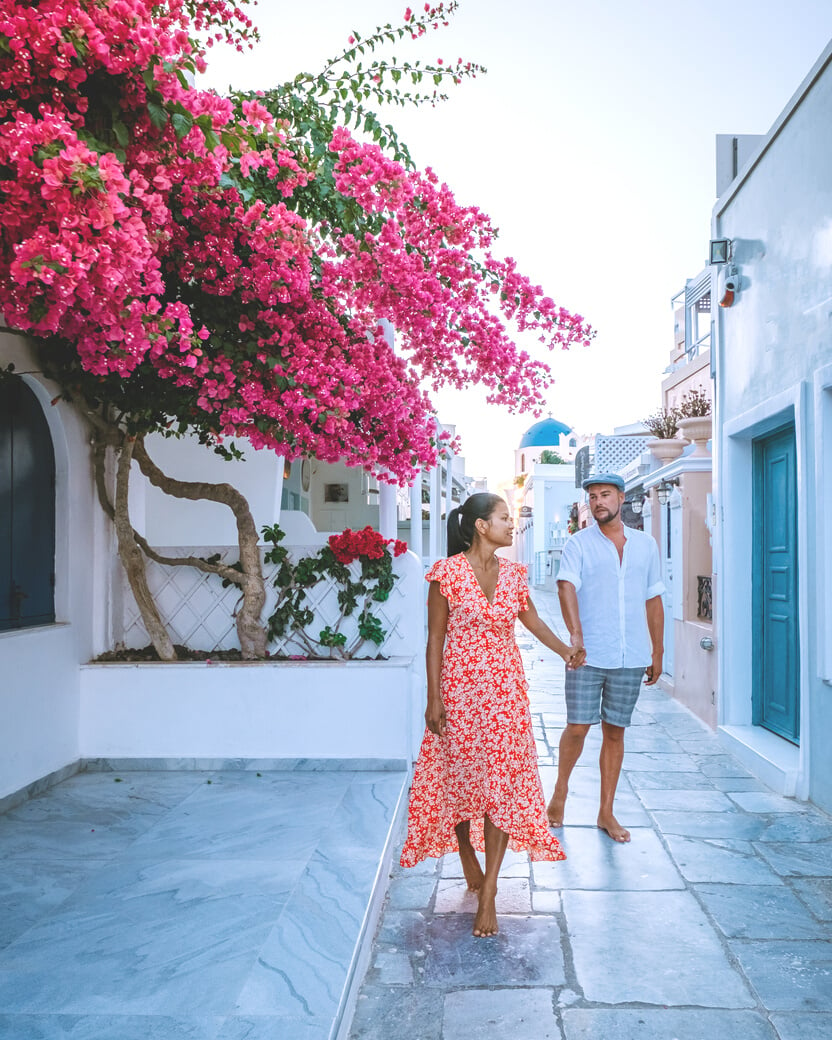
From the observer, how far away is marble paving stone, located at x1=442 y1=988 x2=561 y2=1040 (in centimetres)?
280

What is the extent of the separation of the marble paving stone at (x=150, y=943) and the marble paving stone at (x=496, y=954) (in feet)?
1.98

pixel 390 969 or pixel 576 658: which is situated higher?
pixel 576 658

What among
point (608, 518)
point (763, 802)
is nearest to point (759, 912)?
point (763, 802)

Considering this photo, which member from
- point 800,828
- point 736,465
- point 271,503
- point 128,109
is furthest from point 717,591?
point 128,109

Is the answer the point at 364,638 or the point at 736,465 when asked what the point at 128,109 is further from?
the point at 736,465

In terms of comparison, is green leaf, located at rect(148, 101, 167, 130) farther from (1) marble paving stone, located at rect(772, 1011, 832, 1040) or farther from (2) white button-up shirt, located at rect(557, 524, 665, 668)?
(1) marble paving stone, located at rect(772, 1011, 832, 1040)

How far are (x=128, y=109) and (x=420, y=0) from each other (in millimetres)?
1940

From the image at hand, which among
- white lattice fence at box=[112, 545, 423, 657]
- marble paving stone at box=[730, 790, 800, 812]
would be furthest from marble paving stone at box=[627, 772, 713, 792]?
white lattice fence at box=[112, 545, 423, 657]

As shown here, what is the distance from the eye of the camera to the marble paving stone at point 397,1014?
282cm

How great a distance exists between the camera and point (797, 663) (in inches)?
241

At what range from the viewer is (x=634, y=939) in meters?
3.47

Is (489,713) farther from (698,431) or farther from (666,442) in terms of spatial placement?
(666,442)

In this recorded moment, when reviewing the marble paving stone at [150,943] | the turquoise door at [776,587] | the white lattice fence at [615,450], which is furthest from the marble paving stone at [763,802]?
the white lattice fence at [615,450]

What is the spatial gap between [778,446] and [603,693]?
2.68 metres
